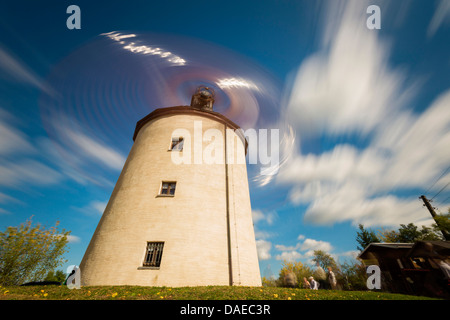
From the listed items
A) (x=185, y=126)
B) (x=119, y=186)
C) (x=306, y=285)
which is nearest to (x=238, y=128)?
(x=185, y=126)

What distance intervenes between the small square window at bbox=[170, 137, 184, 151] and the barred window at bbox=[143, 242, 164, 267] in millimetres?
7371

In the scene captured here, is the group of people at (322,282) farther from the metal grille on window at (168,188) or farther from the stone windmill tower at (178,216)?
the metal grille on window at (168,188)

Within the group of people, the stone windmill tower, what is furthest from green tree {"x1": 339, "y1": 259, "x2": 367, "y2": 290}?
the stone windmill tower

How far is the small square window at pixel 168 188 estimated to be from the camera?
13.1m

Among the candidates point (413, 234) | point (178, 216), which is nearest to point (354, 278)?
point (413, 234)

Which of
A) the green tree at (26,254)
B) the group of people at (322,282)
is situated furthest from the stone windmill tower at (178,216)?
the green tree at (26,254)

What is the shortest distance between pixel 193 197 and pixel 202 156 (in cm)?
374

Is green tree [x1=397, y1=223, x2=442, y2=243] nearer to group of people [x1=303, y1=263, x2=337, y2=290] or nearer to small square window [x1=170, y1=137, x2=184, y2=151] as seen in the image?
group of people [x1=303, y1=263, x2=337, y2=290]

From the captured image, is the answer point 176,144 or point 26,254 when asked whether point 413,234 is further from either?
point 26,254
